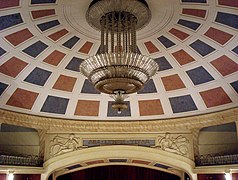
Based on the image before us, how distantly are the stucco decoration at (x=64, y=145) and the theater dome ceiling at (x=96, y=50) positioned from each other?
0.73 metres

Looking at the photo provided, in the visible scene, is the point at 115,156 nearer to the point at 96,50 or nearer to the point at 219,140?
the point at 219,140

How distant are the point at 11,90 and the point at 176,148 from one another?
5.01 m

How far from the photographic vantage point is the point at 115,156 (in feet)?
29.5

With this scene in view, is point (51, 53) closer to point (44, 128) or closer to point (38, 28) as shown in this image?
point (38, 28)

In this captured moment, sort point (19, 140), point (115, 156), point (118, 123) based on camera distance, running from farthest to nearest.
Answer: point (19, 140)
point (118, 123)
point (115, 156)

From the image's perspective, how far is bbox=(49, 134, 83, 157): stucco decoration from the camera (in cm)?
902

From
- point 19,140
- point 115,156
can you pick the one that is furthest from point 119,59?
point 19,140

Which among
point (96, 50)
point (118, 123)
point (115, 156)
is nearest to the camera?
point (96, 50)

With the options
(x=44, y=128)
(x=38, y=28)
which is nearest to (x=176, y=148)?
(x=44, y=128)

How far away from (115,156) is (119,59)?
5221mm

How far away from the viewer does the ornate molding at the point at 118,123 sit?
812 cm

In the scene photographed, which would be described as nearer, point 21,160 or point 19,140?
point 21,160

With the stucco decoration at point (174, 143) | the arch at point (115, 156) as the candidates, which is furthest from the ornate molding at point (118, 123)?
the arch at point (115, 156)

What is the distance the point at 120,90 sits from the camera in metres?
4.67
